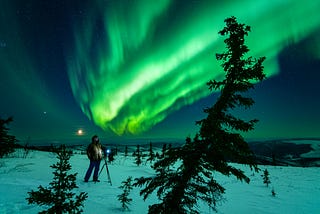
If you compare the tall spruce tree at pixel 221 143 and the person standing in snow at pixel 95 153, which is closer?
the tall spruce tree at pixel 221 143

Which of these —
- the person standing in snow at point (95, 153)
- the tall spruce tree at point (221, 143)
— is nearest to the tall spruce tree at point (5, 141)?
the person standing in snow at point (95, 153)

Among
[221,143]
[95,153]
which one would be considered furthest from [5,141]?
[221,143]

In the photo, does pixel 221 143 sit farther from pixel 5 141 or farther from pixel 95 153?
pixel 5 141

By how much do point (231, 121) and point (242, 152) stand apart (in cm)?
64

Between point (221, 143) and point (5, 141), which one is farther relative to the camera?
point (5, 141)

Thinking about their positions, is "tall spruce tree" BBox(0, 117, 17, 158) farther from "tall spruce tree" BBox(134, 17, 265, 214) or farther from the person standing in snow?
"tall spruce tree" BBox(134, 17, 265, 214)

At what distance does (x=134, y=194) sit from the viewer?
7.84 m

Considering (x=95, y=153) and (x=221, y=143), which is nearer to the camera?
(x=221, y=143)

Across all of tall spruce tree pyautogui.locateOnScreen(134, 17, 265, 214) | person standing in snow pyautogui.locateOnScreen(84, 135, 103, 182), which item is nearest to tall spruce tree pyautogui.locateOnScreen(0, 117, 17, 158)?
person standing in snow pyautogui.locateOnScreen(84, 135, 103, 182)

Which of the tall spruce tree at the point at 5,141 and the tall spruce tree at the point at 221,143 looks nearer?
the tall spruce tree at the point at 221,143

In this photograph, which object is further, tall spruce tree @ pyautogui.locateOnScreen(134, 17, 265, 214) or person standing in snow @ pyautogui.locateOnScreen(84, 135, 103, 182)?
person standing in snow @ pyautogui.locateOnScreen(84, 135, 103, 182)

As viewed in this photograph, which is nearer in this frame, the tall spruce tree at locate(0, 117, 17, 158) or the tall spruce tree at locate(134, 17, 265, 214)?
the tall spruce tree at locate(134, 17, 265, 214)

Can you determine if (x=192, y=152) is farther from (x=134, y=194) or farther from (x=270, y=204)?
(x=270, y=204)

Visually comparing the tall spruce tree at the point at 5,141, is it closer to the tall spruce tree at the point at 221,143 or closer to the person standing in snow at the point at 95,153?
the person standing in snow at the point at 95,153
